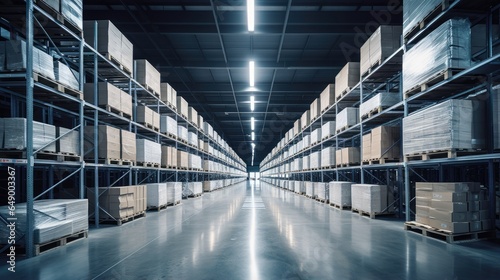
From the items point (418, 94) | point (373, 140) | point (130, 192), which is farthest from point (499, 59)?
point (130, 192)

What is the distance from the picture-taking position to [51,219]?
4.66 meters

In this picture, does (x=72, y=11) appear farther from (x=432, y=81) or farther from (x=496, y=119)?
(x=496, y=119)

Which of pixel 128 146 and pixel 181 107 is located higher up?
pixel 181 107

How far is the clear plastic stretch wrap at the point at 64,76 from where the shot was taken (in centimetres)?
512

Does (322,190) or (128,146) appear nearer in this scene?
(128,146)

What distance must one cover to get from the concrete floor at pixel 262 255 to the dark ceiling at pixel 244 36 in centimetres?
668

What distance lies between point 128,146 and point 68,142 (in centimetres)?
206

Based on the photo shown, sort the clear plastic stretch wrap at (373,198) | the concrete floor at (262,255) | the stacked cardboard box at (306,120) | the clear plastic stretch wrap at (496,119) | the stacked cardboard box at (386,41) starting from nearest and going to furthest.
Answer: the concrete floor at (262,255) < the clear plastic stretch wrap at (496,119) < the stacked cardboard box at (386,41) < the clear plastic stretch wrap at (373,198) < the stacked cardboard box at (306,120)

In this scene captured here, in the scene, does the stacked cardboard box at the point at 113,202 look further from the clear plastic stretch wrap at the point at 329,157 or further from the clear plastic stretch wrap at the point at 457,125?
the clear plastic stretch wrap at the point at 329,157

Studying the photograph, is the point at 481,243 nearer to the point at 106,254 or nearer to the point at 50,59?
the point at 106,254

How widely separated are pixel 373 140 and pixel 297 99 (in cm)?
1310

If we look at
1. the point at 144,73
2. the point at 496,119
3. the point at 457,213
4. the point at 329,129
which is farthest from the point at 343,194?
the point at 144,73

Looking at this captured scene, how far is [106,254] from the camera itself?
4262 mm

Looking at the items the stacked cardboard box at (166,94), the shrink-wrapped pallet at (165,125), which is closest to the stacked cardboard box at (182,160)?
the shrink-wrapped pallet at (165,125)
